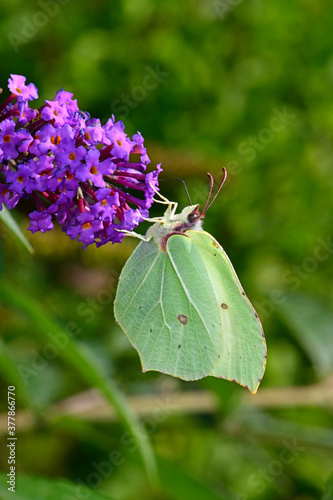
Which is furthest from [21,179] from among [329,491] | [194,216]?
[329,491]

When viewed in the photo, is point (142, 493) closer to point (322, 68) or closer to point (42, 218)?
point (42, 218)

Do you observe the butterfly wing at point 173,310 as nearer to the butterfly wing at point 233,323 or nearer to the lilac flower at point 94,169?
the butterfly wing at point 233,323

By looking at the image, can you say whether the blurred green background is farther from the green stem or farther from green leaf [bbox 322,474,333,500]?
green leaf [bbox 322,474,333,500]

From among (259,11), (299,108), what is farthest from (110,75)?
(299,108)

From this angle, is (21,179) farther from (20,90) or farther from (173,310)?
(173,310)

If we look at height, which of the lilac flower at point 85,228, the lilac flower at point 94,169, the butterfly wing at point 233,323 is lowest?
the butterfly wing at point 233,323

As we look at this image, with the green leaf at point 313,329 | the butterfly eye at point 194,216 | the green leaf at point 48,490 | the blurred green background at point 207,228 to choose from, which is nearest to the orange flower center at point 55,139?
the butterfly eye at point 194,216
